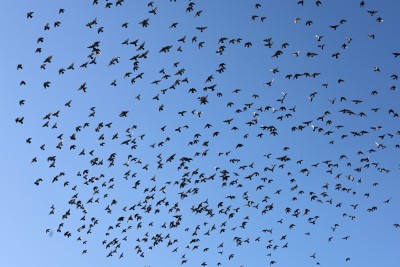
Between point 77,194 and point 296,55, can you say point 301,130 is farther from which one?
point 77,194

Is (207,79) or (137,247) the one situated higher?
(207,79)

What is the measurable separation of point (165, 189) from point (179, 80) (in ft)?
41.6

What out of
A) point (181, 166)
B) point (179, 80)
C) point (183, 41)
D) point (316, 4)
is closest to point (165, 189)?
point (181, 166)

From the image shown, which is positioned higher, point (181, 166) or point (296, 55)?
point (296, 55)

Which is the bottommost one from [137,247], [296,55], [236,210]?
[137,247]

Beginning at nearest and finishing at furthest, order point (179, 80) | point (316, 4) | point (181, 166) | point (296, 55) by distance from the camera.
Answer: point (316, 4) < point (296, 55) < point (179, 80) < point (181, 166)

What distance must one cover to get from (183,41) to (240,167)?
1609cm

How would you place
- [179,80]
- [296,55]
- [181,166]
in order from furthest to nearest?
[181,166]
[179,80]
[296,55]

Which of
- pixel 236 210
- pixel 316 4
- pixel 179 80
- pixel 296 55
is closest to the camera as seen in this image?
pixel 316 4

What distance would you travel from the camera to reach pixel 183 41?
136 ft

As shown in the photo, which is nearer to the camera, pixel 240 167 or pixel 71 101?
pixel 71 101

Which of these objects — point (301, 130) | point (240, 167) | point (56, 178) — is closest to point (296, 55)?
point (301, 130)

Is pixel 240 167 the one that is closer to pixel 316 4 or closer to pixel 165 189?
pixel 165 189

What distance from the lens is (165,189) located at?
166 feet
